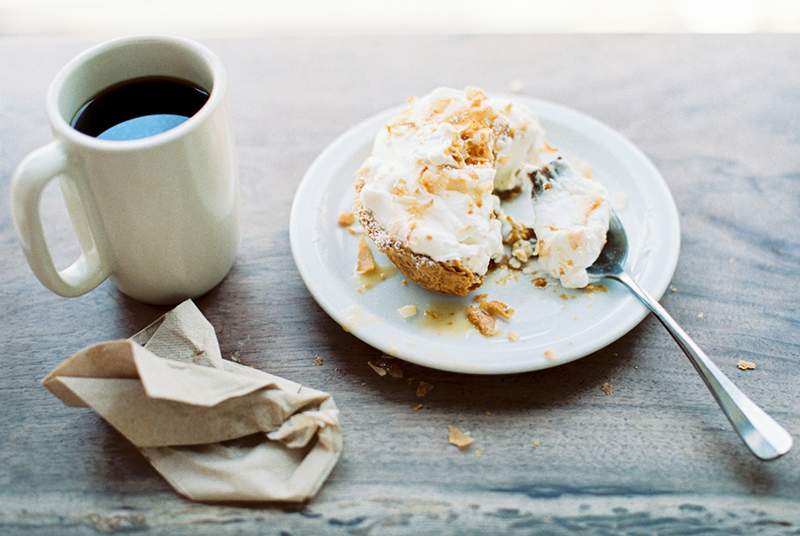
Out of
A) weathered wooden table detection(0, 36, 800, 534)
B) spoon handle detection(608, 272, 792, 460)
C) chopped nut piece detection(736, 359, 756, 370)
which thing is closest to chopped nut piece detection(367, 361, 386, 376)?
weathered wooden table detection(0, 36, 800, 534)

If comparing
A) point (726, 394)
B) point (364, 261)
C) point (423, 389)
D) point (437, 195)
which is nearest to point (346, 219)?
point (364, 261)

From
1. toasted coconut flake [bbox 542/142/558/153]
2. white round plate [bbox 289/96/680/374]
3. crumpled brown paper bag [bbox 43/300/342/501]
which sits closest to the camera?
crumpled brown paper bag [bbox 43/300/342/501]

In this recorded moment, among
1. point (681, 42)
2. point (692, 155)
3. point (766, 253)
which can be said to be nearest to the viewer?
point (766, 253)

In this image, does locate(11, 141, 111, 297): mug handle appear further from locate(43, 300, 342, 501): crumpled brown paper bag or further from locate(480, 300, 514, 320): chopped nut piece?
locate(480, 300, 514, 320): chopped nut piece

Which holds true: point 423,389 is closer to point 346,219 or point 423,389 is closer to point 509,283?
point 509,283

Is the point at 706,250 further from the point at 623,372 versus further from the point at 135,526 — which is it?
the point at 135,526

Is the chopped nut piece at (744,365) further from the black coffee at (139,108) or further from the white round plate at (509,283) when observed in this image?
the black coffee at (139,108)

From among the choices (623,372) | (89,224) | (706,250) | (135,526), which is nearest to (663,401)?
(623,372)
